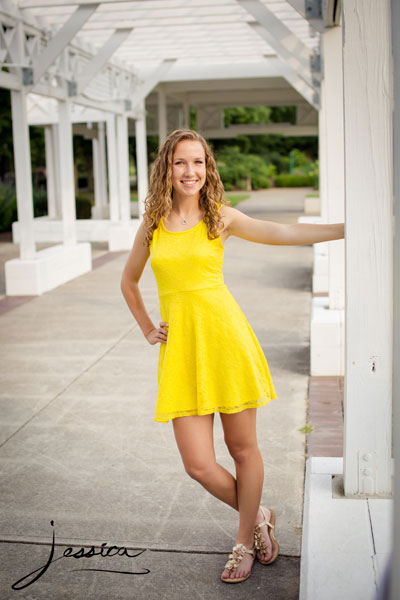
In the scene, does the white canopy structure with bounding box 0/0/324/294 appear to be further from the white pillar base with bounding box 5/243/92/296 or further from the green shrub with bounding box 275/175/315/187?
the green shrub with bounding box 275/175/315/187

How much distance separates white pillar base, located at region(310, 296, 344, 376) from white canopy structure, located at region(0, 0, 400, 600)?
0.01 metres

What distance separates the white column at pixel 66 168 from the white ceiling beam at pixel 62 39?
190 centimetres

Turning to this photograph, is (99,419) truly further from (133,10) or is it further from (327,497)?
(133,10)

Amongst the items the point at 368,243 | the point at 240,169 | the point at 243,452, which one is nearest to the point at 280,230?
the point at 368,243

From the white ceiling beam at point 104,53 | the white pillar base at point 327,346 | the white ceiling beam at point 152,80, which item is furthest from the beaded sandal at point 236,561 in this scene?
the white ceiling beam at point 152,80

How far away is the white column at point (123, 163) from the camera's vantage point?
1627cm

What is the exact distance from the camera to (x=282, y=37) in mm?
9305

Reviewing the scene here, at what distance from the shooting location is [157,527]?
11.4 feet

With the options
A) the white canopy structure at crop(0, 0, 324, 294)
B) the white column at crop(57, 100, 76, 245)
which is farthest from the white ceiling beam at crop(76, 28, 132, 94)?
the white column at crop(57, 100, 76, 245)

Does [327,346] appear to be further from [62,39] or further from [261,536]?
[62,39]

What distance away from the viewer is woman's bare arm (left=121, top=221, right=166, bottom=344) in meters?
2.92

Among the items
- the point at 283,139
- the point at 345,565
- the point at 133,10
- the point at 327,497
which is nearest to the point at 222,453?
the point at 327,497

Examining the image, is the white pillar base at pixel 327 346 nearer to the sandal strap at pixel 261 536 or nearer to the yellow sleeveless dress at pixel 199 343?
the sandal strap at pixel 261 536

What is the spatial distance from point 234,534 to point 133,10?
9.27 m
